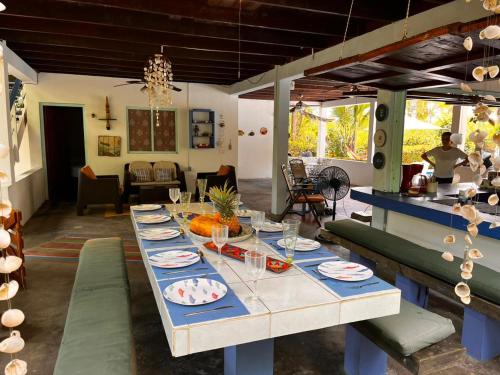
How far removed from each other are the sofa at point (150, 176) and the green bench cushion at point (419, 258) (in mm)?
5209

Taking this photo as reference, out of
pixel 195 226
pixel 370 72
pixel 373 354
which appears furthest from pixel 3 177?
pixel 370 72

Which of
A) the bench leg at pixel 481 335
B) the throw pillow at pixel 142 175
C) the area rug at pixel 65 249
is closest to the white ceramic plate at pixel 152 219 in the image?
the area rug at pixel 65 249

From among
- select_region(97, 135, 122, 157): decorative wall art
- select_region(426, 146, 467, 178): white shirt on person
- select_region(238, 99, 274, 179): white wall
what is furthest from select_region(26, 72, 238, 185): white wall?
select_region(426, 146, 467, 178): white shirt on person

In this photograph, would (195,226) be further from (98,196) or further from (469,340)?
(98,196)

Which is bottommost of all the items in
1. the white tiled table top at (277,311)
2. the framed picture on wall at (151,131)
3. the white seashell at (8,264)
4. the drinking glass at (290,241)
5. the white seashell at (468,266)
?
the white tiled table top at (277,311)

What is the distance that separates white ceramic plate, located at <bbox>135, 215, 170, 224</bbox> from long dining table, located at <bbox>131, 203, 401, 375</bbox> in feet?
2.43

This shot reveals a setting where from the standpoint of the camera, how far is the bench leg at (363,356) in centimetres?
230

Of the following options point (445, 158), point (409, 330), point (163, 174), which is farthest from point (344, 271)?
point (163, 174)

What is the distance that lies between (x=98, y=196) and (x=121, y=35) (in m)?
3.22

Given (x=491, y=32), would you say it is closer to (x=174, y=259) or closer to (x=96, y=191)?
(x=174, y=259)

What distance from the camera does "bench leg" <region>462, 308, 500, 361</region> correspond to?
2.58 m

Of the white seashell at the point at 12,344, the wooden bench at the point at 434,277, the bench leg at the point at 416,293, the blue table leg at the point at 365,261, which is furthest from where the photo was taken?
the blue table leg at the point at 365,261

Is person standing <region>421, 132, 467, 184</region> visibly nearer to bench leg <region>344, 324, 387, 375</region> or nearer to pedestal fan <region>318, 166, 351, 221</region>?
pedestal fan <region>318, 166, 351, 221</region>

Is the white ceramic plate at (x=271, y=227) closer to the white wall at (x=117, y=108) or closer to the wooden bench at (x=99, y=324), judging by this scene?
the wooden bench at (x=99, y=324)
